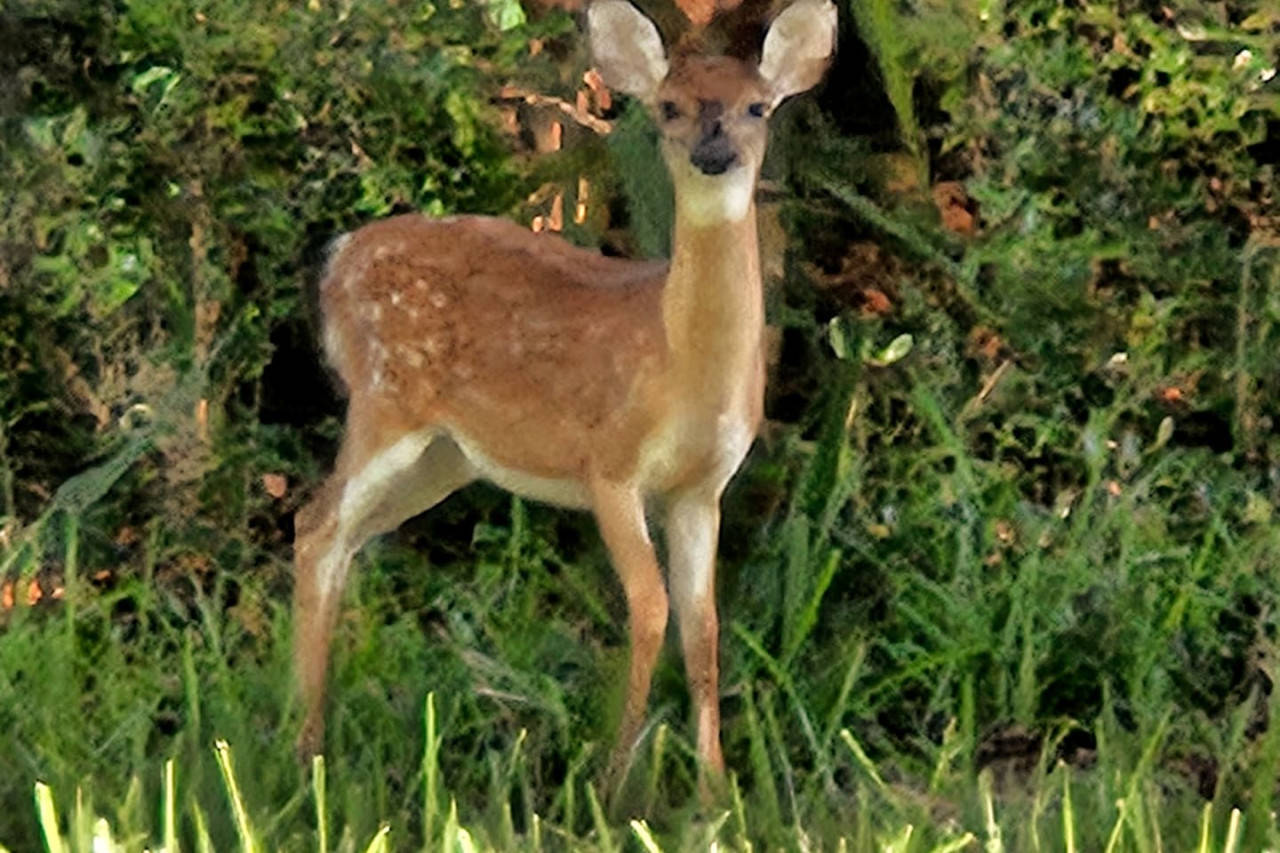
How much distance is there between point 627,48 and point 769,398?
894mm

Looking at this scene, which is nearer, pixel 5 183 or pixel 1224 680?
pixel 1224 680

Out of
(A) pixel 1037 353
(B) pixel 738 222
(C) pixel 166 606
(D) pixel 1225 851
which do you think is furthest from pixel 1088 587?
(C) pixel 166 606

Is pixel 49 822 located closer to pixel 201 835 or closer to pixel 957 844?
pixel 201 835

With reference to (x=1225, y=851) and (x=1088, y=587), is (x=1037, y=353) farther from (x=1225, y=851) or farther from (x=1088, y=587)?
(x=1225, y=851)

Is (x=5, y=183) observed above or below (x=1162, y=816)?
above

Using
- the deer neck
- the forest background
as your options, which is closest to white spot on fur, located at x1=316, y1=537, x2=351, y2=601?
the forest background

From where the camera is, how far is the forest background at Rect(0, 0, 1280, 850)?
359 cm

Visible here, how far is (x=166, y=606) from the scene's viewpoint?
13.2 feet

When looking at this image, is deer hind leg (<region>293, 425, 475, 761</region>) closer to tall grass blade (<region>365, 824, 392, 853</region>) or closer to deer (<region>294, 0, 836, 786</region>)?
deer (<region>294, 0, 836, 786</region>)

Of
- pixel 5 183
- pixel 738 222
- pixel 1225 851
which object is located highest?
pixel 738 222

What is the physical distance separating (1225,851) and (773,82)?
1017mm

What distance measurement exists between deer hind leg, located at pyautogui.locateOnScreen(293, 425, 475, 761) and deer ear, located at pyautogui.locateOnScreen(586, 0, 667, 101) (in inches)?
20.5

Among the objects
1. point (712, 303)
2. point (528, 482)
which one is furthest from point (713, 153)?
point (528, 482)

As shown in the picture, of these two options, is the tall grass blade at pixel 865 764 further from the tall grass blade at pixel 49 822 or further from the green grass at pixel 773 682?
the tall grass blade at pixel 49 822
